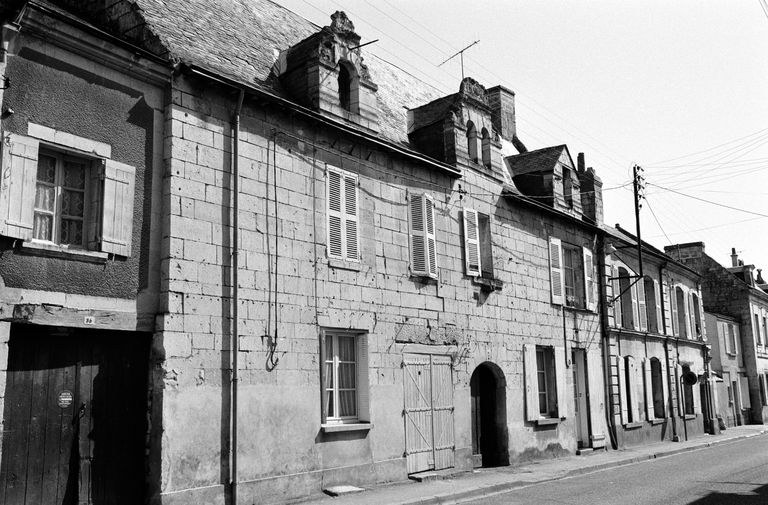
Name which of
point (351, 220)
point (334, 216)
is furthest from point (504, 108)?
point (334, 216)

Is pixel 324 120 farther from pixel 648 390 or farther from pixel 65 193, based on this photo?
pixel 648 390

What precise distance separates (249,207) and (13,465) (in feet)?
15.7

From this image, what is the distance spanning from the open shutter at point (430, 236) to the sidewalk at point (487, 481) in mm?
4082

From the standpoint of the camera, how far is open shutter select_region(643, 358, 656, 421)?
23.7 meters

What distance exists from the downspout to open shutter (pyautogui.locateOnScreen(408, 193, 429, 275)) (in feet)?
30.0

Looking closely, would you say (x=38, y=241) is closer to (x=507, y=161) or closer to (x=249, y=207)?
(x=249, y=207)

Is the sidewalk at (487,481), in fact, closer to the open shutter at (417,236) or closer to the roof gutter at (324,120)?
the open shutter at (417,236)

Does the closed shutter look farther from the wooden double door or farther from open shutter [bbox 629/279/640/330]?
open shutter [bbox 629/279/640/330]

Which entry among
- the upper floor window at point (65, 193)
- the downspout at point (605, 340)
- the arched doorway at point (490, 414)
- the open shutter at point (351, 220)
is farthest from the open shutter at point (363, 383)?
the downspout at point (605, 340)

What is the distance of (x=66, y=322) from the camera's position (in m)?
8.74

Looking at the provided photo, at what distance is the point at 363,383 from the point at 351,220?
2896 mm

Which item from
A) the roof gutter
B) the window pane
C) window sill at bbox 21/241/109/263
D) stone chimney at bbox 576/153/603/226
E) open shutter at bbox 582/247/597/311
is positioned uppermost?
stone chimney at bbox 576/153/603/226

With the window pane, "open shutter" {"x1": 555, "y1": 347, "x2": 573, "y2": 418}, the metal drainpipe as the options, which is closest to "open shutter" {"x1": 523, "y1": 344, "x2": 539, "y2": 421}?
"open shutter" {"x1": 555, "y1": 347, "x2": 573, "y2": 418}

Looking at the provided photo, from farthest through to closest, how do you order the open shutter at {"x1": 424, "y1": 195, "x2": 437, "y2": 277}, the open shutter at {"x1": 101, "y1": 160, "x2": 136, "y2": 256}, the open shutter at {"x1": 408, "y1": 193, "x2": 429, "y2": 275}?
the open shutter at {"x1": 424, "y1": 195, "x2": 437, "y2": 277}, the open shutter at {"x1": 408, "y1": 193, "x2": 429, "y2": 275}, the open shutter at {"x1": 101, "y1": 160, "x2": 136, "y2": 256}
